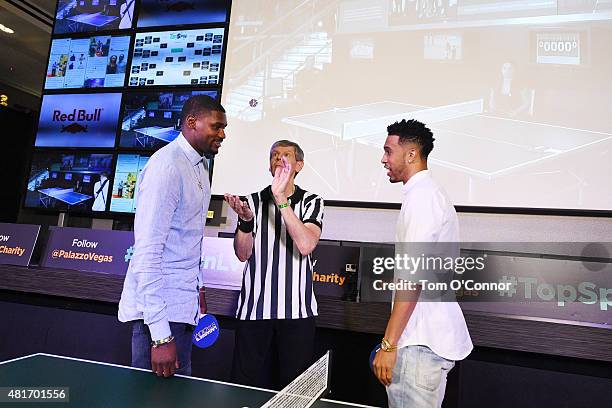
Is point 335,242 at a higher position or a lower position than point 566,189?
lower

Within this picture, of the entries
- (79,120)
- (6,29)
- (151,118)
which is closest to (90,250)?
(151,118)

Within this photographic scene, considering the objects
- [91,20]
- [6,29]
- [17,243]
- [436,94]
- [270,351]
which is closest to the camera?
[270,351]

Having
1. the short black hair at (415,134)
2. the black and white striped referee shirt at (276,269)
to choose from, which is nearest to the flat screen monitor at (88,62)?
the black and white striped referee shirt at (276,269)

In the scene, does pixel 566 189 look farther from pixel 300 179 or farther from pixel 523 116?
pixel 300 179

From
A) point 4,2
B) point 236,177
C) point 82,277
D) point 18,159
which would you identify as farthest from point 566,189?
point 18,159

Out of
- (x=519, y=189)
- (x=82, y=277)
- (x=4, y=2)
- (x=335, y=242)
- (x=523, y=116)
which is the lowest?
(x=82, y=277)

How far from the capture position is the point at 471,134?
9.20 feet

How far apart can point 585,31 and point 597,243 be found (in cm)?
128

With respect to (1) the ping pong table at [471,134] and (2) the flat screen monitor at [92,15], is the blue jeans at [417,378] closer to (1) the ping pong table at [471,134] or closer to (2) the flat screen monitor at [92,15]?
(1) the ping pong table at [471,134]

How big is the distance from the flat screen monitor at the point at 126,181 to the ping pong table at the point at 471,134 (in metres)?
1.41

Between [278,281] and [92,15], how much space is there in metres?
3.30

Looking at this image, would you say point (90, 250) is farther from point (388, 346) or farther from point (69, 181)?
point (388, 346)

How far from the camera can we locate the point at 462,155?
2803 mm

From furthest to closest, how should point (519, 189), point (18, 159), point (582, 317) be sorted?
point (18, 159) < point (519, 189) < point (582, 317)
